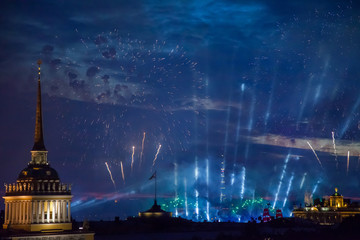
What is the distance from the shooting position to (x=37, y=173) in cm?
9919

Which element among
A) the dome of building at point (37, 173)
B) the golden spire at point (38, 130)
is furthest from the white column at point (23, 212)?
the golden spire at point (38, 130)

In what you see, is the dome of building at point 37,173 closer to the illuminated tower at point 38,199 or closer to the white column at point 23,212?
the illuminated tower at point 38,199

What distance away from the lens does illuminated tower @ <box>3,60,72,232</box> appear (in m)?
97.4

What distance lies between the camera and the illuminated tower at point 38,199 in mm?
97438

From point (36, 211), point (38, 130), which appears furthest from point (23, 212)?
point (38, 130)

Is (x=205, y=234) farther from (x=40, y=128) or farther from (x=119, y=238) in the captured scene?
(x=40, y=128)

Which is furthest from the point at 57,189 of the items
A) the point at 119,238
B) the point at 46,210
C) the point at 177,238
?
the point at 177,238

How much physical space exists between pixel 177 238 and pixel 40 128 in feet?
177

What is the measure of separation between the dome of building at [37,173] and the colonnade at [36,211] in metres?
3.05

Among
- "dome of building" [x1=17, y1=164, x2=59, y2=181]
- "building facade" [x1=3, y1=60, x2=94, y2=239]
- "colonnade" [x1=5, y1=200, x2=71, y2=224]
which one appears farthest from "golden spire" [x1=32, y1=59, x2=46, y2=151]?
"colonnade" [x1=5, y1=200, x2=71, y2=224]

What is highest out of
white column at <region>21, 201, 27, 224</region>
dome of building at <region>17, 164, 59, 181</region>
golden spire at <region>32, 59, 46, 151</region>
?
golden spire at <region>32, 59, 46, 151</region>

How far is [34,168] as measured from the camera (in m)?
99.9

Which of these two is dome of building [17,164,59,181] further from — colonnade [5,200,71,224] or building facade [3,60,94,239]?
colonnade [5,200,71,224]

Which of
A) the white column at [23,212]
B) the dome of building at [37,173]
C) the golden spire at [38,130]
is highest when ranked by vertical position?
the golden spire at [38,130]
